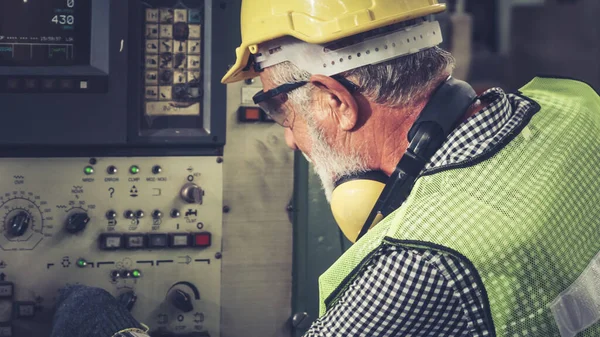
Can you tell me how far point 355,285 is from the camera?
1.36m

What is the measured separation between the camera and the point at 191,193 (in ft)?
6.45

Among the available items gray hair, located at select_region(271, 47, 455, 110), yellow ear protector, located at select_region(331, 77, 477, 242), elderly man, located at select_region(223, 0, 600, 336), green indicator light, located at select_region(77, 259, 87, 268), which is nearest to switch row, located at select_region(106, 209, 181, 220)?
green indicator light, located at select_region(77, 259, 87, 268)

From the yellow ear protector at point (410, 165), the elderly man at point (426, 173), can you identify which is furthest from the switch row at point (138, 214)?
the yellow ear protector at point (410, 165)

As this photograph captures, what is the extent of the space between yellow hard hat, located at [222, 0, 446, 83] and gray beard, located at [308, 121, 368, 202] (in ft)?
0.63

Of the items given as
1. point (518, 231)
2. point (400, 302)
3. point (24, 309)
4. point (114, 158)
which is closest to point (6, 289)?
point (24, 309)

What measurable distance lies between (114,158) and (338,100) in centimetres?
68

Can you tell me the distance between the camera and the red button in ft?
6.56

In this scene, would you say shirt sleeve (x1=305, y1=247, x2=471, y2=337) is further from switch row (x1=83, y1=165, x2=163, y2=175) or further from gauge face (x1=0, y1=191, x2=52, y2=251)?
gauge face (x1=0, y1=191, x2=52, y2=251)

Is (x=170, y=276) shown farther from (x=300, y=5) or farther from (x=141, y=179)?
(x=300, y=5)

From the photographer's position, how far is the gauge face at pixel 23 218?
189 centimetres

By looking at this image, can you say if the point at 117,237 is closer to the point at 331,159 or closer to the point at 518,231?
the point at 331,159

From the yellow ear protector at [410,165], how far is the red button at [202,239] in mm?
517

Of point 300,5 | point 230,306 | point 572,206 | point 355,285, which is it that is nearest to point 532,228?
point 572,206

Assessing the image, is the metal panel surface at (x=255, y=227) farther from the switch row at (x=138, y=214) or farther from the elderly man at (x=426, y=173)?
the elderly man at (x=426, y=173)
